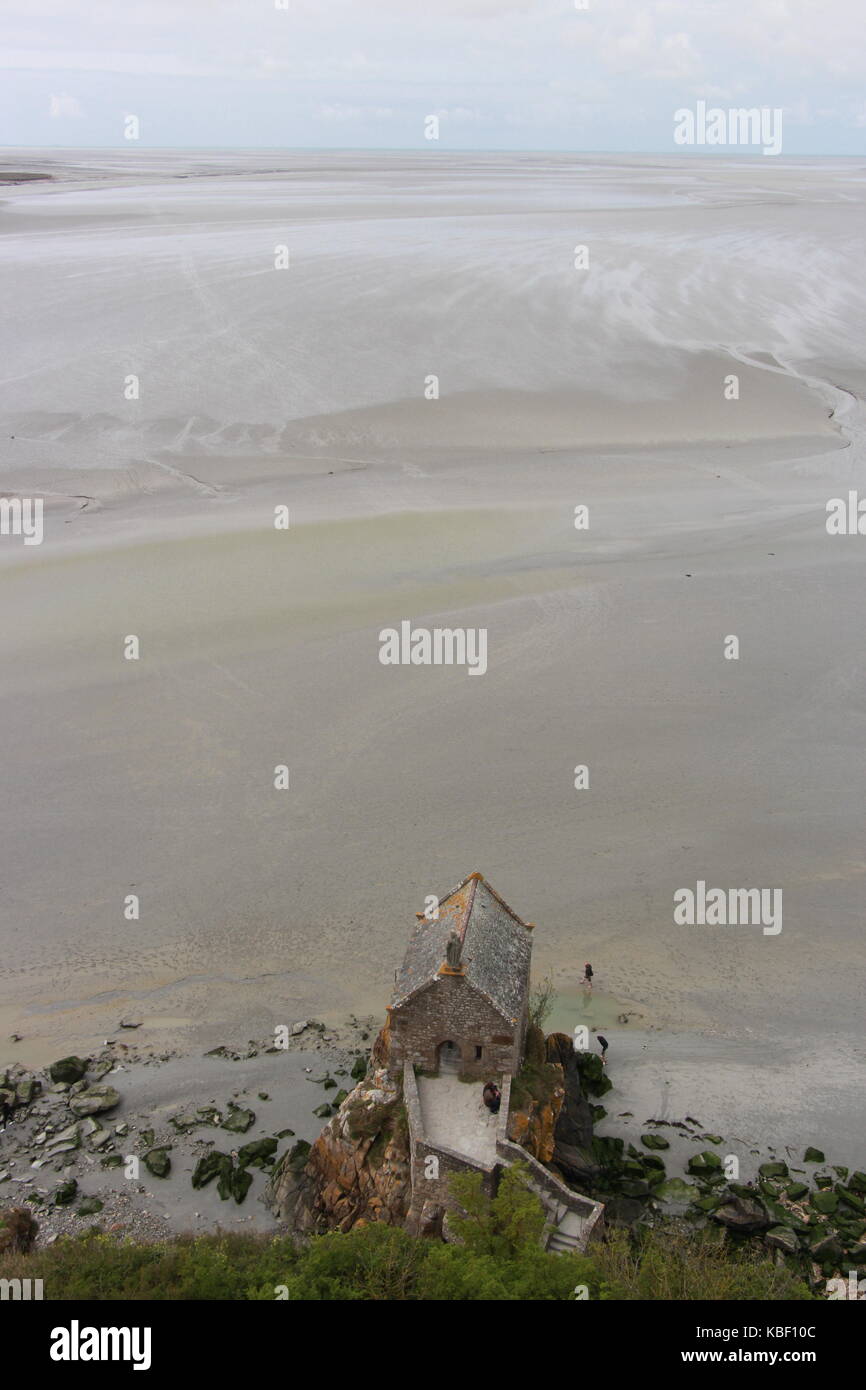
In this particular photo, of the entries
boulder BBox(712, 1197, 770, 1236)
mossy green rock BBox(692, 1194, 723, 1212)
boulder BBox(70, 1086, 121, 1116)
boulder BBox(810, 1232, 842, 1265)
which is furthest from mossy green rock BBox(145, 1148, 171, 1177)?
boulder BBox(810, 1232, 842, 1265)

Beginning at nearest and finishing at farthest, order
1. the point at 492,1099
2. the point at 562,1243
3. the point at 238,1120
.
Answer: the point at 562,1243
the point at 492,1099
the point at 238,1120

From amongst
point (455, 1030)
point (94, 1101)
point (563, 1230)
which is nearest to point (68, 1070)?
point (94, 1101)

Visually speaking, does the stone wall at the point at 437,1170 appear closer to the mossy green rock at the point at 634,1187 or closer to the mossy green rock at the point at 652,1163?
the mossy green rock at the point at 634,1187

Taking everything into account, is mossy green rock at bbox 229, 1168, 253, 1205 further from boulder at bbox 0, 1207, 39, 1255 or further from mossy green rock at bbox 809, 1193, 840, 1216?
mossy green rock at bbox 809, 1193, 840, 1216

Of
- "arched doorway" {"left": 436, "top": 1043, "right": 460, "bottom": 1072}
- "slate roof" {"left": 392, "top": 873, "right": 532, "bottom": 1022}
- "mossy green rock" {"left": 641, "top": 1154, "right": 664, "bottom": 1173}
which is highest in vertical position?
"slate roof" {"left": 392, "top": 873, "right": 532, "bottom": 1022}

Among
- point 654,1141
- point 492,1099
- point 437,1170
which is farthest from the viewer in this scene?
point 654,1141

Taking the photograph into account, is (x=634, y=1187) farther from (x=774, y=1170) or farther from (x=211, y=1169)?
(x=211, y=1169)
